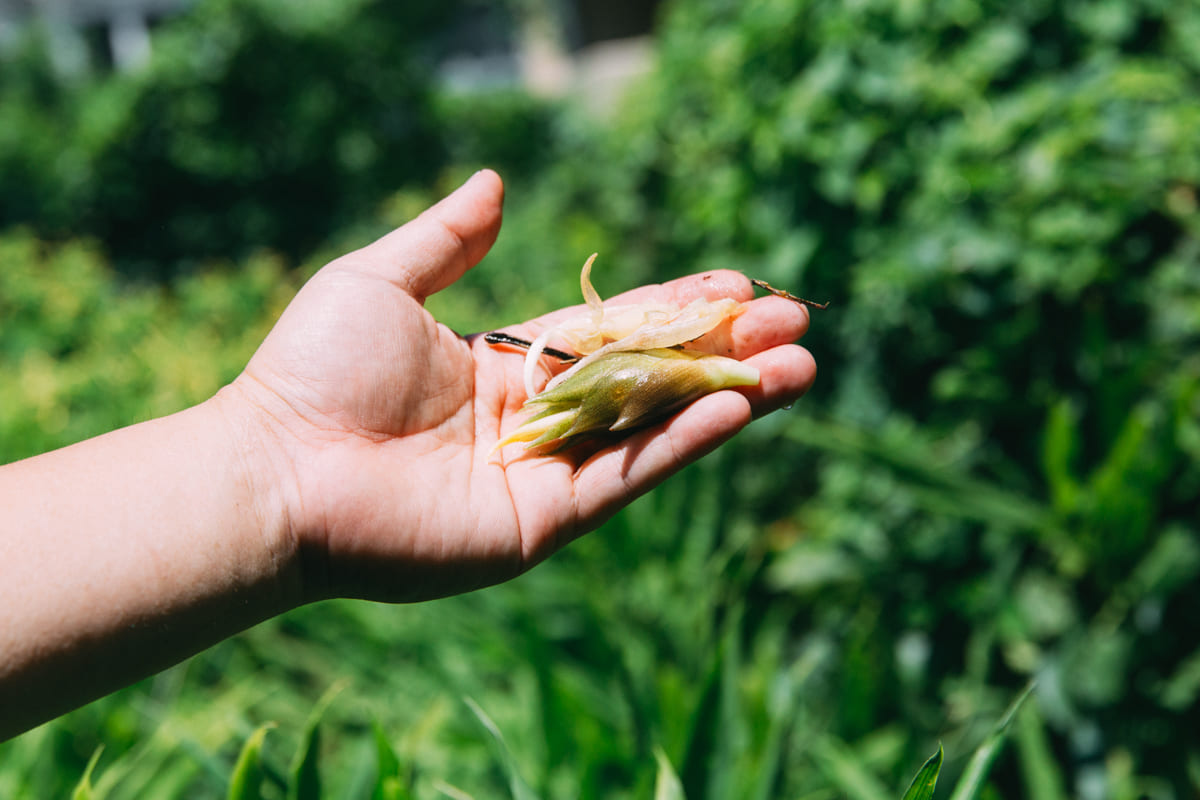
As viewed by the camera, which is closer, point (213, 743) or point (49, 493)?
point (49, 493)

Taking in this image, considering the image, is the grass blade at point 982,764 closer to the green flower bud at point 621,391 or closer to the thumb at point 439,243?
the green flower bud at point 621,391

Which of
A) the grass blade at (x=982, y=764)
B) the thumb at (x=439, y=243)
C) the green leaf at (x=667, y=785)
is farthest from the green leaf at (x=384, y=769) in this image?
the grass blade at (x=982, y=764)

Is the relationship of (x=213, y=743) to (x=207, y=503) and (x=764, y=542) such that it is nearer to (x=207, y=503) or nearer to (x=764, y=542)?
(x=207, y=503)

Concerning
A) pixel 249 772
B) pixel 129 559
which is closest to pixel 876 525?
pixel 249 772

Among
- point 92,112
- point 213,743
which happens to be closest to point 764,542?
point 213,743

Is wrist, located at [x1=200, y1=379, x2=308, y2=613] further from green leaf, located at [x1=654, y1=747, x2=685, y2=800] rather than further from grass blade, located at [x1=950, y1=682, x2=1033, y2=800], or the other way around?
grass blade, located at [x1=950, y1=682, x2=1033, y2=800]

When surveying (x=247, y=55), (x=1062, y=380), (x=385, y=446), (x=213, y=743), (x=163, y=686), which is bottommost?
(x=163, y=686)

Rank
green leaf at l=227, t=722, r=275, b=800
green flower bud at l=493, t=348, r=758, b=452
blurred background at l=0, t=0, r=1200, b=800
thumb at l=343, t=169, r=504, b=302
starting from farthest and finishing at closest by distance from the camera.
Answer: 1. blurred background at l=0, t=0, r=1200, b=800
2. thumb at l=343, t=169, r=504, b=302
3. green flower bud at l=493, t=348, r=758, b=452
4. green leaf at l=227, t=722, r=275, b=800

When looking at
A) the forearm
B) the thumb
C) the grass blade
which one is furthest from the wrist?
the grass blade
